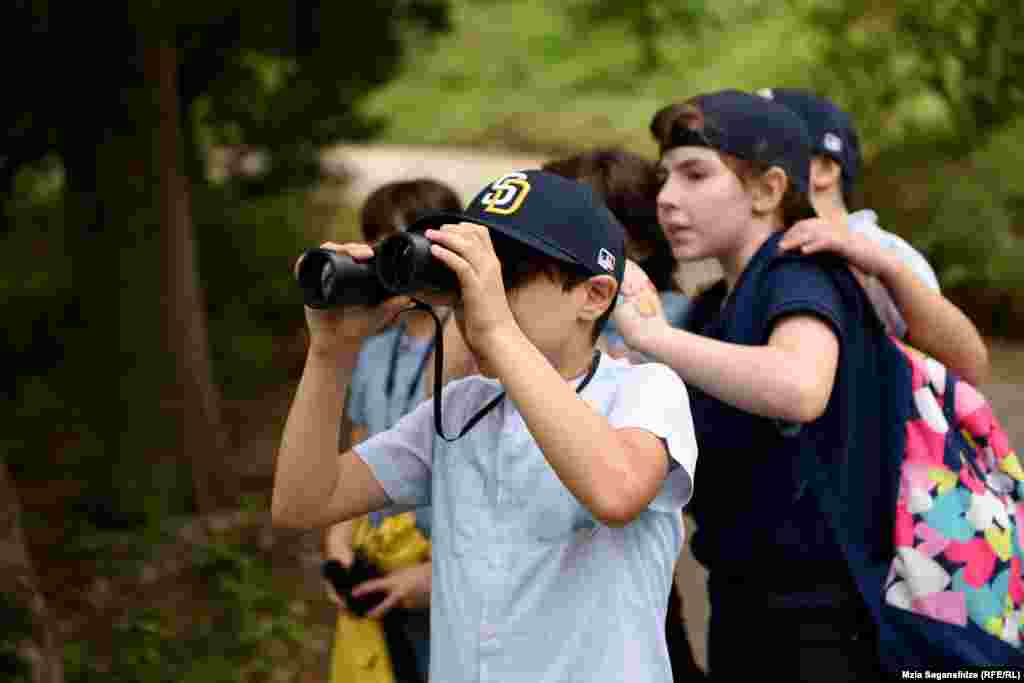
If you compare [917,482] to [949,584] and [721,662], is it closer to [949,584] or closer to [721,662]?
[949,584]

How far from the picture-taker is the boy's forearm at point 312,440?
2094mm

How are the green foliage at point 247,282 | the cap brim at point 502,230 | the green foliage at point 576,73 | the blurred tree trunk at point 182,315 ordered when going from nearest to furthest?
1. the cap brim at point 502,230
2. the blurred tree trunk at point 182,315
3. the green foliage at point 247,282
4. the green foliage at point 576,73

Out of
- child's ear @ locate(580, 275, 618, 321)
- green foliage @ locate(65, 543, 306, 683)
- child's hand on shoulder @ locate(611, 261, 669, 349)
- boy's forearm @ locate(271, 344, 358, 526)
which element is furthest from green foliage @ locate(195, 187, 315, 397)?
child's ear @ locate(580, 275, 618, 321)

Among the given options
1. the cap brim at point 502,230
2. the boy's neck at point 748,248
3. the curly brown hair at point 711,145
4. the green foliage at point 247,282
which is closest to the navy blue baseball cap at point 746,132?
the curly brown hair at point 711,145

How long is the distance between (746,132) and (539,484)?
1.05m

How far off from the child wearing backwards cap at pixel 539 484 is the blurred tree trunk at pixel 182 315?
18.6 feet

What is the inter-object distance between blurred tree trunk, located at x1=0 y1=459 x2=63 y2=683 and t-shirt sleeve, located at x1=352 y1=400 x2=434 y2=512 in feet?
5.77

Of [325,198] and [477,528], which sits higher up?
[477,528]

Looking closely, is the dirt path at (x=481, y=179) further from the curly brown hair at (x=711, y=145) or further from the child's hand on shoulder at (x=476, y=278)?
the child's hand on shoulder at (x=476, y=278)

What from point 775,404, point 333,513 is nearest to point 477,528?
point 333,513

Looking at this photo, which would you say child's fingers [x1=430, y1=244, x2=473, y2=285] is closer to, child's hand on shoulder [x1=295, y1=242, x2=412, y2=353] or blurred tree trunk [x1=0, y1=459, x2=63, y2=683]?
child's hand on shoulder [x1=295, y1=242, x2=412, y2=353]

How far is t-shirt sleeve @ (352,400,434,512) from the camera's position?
232 cm

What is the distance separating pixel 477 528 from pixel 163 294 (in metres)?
5.93

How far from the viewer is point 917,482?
261 centimetres
